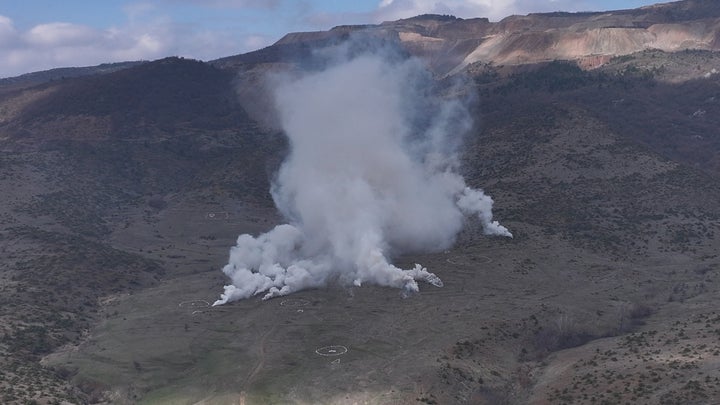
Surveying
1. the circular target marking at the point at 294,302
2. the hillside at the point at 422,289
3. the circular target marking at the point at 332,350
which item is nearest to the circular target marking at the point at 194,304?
the hillside at the point at 422,289

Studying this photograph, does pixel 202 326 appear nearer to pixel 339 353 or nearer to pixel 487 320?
pixel 339 353

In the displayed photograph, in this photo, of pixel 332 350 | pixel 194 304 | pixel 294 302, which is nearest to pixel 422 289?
pixel 294 302

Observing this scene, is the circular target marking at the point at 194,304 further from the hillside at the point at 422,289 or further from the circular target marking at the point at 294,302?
the circular target marking at the point at 294,302

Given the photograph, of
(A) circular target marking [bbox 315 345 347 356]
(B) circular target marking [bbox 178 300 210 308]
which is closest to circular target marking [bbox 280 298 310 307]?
(B) circular target marking [bbox 178 300 210 308]

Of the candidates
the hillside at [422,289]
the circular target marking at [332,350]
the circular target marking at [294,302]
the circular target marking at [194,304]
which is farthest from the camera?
the circular target marking at [194,304]

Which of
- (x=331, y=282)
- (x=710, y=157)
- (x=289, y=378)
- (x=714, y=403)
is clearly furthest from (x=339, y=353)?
(x=710, y=157)
